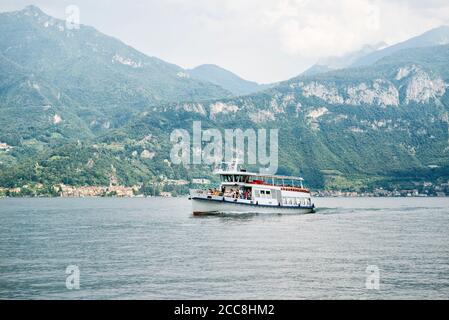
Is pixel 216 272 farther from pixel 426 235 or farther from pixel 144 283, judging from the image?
pixel 426 235

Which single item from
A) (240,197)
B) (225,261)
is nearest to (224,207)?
(240,197)

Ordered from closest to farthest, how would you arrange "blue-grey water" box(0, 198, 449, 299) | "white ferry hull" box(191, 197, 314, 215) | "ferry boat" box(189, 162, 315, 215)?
"blue-grey water" box(0, 198, 449, 299), "white ferry hull" box(191, 197, 314, 215), "ferry boat" box(189, 162, 315, 215)

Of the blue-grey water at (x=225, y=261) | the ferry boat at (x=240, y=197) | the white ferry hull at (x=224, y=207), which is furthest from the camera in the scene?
the ferry boat at (x=240, y=197)

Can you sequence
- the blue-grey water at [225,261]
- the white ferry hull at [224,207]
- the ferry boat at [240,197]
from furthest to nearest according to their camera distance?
1. the ferry boat at [240,197]
2. the white ferry hull at [224,207]
3. the blue-grey water at [225,261]

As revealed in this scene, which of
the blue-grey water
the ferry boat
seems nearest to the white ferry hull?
the ferry boat

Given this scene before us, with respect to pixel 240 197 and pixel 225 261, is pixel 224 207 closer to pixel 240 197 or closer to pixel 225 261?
pixel 240 197

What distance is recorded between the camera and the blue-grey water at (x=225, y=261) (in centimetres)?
5428

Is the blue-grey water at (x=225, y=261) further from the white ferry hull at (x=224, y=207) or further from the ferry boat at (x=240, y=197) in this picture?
the ferry boat at (x=240, y=197)

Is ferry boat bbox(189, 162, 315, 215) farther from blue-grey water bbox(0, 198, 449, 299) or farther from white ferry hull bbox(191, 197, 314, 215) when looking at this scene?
blue-grey water bbox(0, 198, 449, 299)

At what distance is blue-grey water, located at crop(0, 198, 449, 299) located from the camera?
54.3 metres

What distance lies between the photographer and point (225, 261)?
70.6 m

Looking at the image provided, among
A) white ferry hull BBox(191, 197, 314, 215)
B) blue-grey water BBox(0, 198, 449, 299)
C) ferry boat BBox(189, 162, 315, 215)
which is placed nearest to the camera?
blue-grey water BBox(0, 198, 449, 299)

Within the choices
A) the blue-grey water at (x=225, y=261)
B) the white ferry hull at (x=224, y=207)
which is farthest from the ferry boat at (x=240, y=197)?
the blue-grey water at (x=225, y=261)
